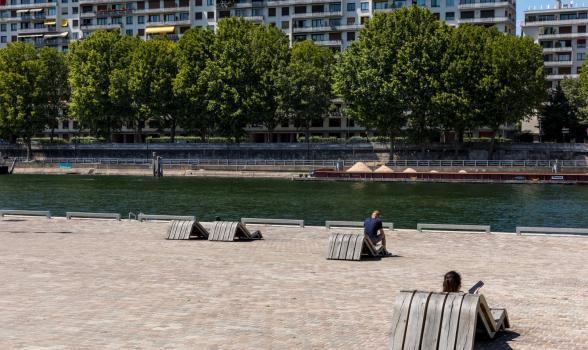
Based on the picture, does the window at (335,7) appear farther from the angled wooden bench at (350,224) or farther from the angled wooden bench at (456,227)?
the angled wooden bench at (456,227)

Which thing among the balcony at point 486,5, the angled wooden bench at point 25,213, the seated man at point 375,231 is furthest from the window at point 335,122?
the seated man at point 375,231

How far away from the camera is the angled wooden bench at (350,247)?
23953 millimetres

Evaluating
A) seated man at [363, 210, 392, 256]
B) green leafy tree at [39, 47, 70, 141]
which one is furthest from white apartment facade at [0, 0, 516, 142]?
seated man at [363, 210, 392, 256]

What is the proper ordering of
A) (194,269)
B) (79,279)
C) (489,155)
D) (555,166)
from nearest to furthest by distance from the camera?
(79,279) → (194,269) → (555,166) → (489,155)

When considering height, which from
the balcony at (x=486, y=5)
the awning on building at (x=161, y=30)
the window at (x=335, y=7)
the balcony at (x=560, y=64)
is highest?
the window at (x=335, y=7)

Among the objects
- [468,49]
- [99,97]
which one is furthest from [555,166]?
[99,97]

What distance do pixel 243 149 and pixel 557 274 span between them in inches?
3645

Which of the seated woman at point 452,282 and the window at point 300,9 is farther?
the window at point 300,9

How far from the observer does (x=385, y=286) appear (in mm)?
19328

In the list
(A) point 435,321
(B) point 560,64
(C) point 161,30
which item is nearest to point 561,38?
(B) point 560,64

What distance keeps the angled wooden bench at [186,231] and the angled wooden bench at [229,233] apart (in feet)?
2.07

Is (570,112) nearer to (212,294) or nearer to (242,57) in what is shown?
(242,57)

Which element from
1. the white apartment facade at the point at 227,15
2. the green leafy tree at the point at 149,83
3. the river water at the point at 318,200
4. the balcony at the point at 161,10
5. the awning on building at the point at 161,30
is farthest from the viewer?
the awning on building at the point at 161,30

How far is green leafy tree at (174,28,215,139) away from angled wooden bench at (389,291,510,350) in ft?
311
